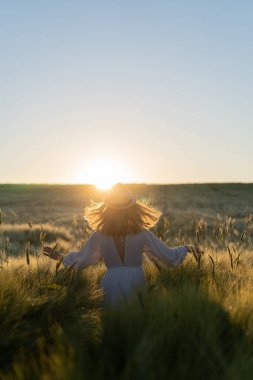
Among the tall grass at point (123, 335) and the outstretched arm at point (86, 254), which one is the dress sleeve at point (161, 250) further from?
the tall grass at point (123, 335)

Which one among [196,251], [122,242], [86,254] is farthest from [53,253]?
[196,251]

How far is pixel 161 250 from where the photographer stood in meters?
5.07

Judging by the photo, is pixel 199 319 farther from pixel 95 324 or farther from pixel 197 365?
pixel 95 324

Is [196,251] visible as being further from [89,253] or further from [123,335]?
[123,335]

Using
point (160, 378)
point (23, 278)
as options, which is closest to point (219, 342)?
point (160, 378)

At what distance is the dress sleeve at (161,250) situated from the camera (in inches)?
198

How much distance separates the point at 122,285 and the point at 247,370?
224 centimetres

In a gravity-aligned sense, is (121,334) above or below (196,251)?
below

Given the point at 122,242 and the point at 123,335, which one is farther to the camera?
the point at 122,242

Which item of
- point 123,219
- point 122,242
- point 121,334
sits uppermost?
point 123,219

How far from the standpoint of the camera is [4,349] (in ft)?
11.0

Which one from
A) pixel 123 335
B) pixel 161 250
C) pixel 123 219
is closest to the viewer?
pixel 123 335

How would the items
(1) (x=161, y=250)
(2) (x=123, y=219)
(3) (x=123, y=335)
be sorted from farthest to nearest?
(1) (x=161, y=250)
(2) (x=123, y=219)
(3) (x=123, y=335)

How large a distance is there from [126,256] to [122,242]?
0.14 metres
